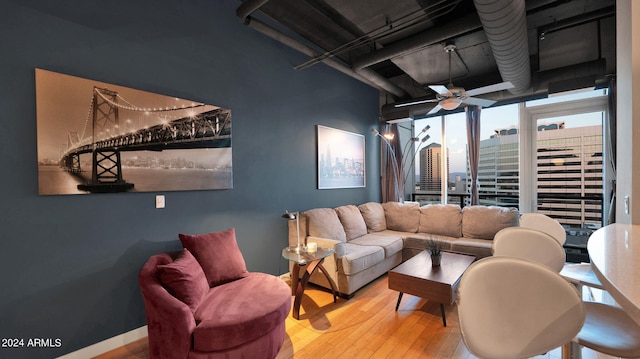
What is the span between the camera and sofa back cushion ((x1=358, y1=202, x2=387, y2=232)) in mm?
4582

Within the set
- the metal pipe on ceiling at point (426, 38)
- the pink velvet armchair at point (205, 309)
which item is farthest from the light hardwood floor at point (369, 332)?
the metal pipe on ceiling at point (426, 38)


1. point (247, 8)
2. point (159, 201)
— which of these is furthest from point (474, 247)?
point (247, 8)

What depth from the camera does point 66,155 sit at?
198 centimetres

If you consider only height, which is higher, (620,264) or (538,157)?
(538,157)

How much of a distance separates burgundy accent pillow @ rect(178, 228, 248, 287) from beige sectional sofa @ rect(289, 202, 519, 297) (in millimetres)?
1092

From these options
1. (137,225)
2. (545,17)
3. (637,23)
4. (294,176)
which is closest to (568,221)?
(545,17)

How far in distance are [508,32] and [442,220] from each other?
9.01 feet

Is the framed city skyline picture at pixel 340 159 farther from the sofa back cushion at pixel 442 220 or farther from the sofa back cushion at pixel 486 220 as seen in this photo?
the sofa back cushion at pixel 486 220

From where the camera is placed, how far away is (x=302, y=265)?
2.76 metres

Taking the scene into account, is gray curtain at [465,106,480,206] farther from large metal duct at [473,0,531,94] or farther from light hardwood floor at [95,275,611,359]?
light hardwood floor at [95,275,611,359]

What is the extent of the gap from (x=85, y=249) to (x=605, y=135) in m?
6.64

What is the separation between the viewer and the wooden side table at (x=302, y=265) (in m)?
2.68

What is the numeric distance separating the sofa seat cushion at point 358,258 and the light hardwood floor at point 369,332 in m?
0.36

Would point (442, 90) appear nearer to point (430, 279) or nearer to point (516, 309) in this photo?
point (430, 279)
